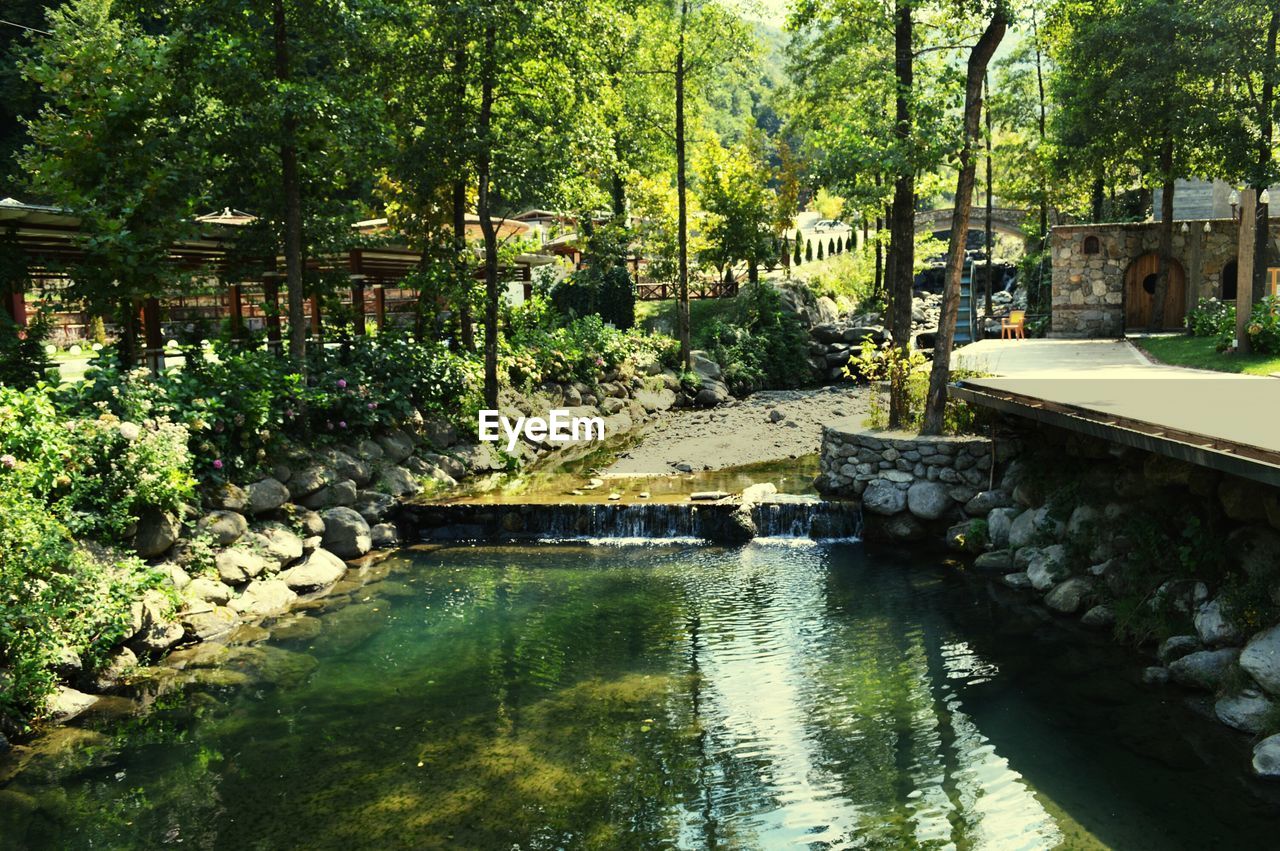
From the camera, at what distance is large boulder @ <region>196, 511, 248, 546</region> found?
12523mm

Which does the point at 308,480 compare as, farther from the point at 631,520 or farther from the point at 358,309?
the point at 358,309

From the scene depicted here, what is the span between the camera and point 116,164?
13383 millimetres

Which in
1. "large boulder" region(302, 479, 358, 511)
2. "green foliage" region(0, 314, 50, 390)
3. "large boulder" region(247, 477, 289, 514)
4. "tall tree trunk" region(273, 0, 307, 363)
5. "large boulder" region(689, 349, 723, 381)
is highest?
"tall tree trunk" region(273, 0, 307, 363)

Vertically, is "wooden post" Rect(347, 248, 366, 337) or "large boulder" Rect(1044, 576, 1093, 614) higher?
"wooden post" Rect(347, 248, 366, 337)

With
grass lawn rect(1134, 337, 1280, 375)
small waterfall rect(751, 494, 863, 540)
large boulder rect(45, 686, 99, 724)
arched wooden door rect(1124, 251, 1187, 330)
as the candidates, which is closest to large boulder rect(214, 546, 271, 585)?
large boulder rect(45, 686, 99, 724)

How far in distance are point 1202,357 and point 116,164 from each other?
17856 millimetres

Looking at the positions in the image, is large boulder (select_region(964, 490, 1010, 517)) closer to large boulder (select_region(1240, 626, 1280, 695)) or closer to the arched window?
large boulder (select_region(1240, 626, 1280, 695))

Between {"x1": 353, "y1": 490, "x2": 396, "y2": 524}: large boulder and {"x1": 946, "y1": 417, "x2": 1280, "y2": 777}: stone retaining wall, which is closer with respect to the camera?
{"x1": 946, "y1": 417, "x2": 1280, "y2": 777}: stone retaining wall

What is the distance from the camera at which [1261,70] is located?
2077 centimetres

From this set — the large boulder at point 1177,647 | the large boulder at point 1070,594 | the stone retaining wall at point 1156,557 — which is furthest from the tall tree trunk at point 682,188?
the large boulder at point 1177,647

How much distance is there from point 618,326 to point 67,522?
71.6 ft

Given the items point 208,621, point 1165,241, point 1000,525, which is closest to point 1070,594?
point 1000,525

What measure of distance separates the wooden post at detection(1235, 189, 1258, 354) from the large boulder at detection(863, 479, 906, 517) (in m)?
7.85

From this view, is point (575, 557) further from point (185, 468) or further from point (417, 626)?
point (185, 468)
